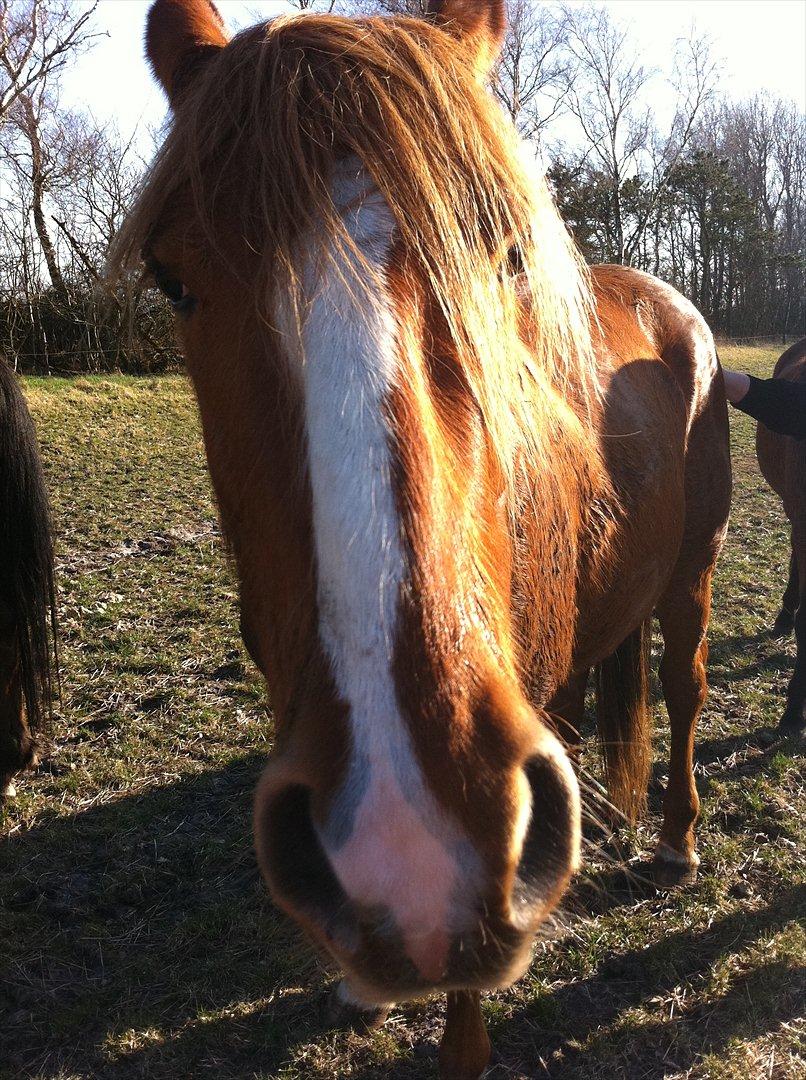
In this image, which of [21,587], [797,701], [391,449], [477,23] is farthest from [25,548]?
[797,701]

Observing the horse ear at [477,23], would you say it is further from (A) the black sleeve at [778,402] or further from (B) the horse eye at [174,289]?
(A) the black sleeve at [778,402]

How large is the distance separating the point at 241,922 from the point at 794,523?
13.6ft

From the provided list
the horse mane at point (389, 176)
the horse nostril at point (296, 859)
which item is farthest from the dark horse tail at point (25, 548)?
the horse nostril at point (296, 859)

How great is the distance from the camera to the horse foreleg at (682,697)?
10.5ft

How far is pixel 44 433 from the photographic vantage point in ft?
30.0

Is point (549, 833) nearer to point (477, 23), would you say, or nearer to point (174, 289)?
point (174, 289)

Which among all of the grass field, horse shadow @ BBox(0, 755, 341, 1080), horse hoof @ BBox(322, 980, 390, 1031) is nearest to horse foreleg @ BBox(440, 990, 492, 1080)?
the grass field

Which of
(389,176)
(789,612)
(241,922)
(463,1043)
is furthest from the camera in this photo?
(789,612)

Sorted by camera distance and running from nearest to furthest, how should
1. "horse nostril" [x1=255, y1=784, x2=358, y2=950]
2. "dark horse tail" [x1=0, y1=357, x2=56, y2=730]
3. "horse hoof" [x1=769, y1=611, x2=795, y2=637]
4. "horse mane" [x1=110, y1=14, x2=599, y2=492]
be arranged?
"horse nostril" [x1=255, y1=784, x2=358, y2=950]
"horse mane" [x1=110, y1=14, x2=599, y2=492]
"dark horse tail" [x1=0, y1=357, x2=56, y2=730]
"horse hoof" [x1=769, y1=611, x2=795, y2=637]

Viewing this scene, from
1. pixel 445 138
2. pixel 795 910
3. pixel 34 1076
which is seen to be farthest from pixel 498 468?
pixel 795 910

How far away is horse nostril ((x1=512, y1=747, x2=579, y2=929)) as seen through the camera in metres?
1.08

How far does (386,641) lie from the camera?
3.39ft

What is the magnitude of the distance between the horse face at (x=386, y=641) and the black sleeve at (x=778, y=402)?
10.8ft

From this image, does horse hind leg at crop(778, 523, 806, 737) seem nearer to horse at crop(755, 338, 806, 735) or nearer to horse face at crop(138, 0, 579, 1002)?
horse at crop(755, 338, 806, 735)
